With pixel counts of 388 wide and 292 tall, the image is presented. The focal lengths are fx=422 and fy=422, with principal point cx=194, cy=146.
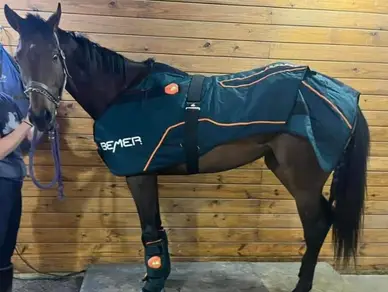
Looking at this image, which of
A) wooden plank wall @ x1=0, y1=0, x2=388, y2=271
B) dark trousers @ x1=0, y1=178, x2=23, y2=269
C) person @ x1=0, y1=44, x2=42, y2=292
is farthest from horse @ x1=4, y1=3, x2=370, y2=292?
wooden plank wall @ x1=0, y1=0, x2=388, y2=271

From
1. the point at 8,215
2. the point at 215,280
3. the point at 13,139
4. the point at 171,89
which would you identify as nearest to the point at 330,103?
the point at 171,89

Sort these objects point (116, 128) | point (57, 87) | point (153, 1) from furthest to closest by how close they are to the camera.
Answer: point (153, 1), point (116, 128), point (57, 87)

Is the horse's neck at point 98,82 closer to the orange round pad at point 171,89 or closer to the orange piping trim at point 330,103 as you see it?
the orange round pad at point 171,89

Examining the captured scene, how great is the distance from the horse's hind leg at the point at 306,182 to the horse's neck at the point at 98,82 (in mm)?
744

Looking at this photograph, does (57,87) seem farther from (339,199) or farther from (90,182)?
(339,199)

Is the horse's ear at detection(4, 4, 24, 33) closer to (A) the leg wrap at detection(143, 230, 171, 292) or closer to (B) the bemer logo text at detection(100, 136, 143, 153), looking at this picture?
(B) the bemer logo text at detection(100, 136, 143, 153)

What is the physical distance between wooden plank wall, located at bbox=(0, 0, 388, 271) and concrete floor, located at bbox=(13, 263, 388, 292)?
129 millimetres

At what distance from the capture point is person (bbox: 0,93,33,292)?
1.73m

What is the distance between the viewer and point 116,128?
1.92 metres

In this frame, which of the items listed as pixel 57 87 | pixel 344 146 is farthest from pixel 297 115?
pixel 57 87

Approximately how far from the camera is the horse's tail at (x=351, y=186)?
6.70 ft

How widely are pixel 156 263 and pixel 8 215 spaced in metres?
0.70

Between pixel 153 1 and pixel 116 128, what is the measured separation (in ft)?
3.15

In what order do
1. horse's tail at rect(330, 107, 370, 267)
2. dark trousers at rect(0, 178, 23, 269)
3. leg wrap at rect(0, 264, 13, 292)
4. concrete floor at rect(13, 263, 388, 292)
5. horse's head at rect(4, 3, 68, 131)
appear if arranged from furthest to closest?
concrete floor at rect(13, 263, 388, 292), horse's tail at rect(330, 107, 370, 267), leg wrap at rect(0, 264, 13, 292), dark trousers at rect(0, 178, 23, 269), horse's head at rect(4, 3, 68, 131)
